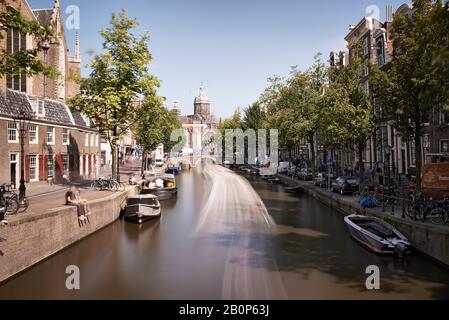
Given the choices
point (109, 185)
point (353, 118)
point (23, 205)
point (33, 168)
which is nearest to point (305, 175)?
point (353, 118)

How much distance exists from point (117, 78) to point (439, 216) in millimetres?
23985

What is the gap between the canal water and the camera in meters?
12.3

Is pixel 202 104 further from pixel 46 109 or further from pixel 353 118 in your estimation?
pixel 353 118

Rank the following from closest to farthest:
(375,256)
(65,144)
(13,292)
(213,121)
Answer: (13,292)
(375,256)
(65,144)
(213,121)

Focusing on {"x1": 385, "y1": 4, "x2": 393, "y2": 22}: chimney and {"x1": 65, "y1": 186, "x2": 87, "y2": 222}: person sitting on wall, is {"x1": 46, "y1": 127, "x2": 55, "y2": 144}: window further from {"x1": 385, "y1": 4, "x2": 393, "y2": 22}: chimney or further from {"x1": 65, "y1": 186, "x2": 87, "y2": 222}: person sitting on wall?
{"x1": 385, "y1": 4, "x2": 393, "y2": 22}: chimney

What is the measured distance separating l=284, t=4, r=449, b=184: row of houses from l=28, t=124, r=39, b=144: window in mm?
26051

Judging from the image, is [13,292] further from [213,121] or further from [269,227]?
[213,121]

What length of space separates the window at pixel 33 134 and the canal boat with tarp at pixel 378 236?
2651cm

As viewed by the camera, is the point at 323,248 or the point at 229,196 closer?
the point at 323,248

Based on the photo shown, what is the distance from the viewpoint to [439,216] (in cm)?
1716

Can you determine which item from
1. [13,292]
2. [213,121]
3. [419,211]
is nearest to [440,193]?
[419,211]

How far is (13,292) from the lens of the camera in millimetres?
12297

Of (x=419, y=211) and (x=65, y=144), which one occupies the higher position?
(x=65, y=144)
